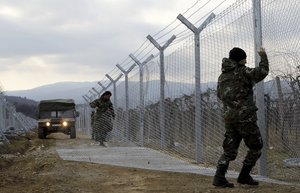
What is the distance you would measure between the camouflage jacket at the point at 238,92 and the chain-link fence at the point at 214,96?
2.20 ft

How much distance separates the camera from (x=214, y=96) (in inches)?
435

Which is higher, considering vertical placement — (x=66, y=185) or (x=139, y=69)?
(x=139, y=69)

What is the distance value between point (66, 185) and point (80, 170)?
2110mm

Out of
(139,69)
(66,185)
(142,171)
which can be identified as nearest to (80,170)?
(142,171)

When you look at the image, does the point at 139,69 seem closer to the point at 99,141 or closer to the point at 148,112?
the point at 148,112

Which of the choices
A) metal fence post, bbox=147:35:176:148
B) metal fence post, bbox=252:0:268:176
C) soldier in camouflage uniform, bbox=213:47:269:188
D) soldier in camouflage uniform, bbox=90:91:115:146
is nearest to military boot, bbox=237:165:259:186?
soldier in camouflage uniform, bbox=213:47:269:188

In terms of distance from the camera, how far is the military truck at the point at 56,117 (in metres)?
31.0

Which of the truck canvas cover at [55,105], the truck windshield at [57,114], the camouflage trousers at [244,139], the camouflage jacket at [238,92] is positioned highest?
the truck canvas cover at [55,105]

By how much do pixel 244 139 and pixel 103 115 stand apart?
467 inches

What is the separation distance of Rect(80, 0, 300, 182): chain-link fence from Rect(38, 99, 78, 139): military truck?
1229 centimetres

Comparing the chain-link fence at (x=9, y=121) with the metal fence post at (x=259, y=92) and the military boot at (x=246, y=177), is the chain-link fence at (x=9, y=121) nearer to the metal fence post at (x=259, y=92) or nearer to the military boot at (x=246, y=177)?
the metal fence post at (x=259, y=92)

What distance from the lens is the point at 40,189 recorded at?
27.2 feet

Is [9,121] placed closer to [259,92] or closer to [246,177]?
[259,92]

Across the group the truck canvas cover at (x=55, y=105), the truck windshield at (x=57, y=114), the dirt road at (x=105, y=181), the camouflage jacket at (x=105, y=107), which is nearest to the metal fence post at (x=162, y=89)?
the dirt road at (x=105, y=181)
